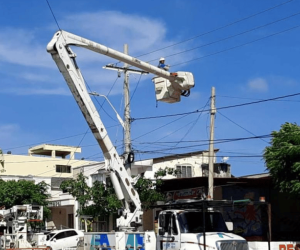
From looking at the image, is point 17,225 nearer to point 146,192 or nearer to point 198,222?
point 198,222

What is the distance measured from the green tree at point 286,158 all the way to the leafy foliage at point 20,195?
64.4ft

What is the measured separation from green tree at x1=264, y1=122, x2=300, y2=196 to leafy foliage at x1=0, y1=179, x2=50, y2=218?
19.6 metres

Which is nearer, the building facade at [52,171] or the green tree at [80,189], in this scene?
the green tree at [80,189]

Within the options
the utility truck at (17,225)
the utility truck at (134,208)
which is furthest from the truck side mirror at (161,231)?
the utility truck at (17,225)

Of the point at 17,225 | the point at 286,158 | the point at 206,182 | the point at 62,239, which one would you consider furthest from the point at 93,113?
the point at 62,239

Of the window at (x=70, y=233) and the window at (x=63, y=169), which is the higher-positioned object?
the window at (x=63, y=169)

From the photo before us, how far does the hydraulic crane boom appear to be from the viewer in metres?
19.7

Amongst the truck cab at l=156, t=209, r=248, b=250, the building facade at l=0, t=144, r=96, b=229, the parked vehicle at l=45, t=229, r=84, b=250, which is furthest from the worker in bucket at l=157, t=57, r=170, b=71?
the building facade at l=0, t=144, r=96, b=229

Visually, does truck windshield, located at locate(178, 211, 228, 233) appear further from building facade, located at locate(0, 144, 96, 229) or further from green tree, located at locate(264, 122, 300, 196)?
building facade, located at locate(0, 144, 96, 229)

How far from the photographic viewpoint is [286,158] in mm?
27656

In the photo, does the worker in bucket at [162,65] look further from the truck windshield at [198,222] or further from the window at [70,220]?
the window at [70,220]

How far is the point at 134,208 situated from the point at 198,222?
380 cm

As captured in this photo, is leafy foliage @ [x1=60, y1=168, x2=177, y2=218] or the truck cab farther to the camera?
leafy foliage @ [x1=60, y1=168, x2=177, y2=218]

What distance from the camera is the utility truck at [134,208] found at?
58.1ft
